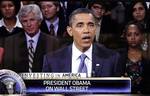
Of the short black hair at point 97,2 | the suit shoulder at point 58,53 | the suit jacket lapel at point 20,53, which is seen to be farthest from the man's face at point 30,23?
the short black hair at point 97,2

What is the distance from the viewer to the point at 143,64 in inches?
188

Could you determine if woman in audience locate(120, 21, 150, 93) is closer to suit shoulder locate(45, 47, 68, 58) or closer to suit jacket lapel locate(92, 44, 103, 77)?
suit jacket lapel locate(92, 44, 103, 77)

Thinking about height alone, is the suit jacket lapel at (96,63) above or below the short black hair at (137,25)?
below

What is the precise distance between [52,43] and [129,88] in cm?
106

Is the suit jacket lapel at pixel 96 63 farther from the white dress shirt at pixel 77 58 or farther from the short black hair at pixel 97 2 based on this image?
the short black hair at pixel 97 2

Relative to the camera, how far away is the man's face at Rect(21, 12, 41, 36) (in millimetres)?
4727

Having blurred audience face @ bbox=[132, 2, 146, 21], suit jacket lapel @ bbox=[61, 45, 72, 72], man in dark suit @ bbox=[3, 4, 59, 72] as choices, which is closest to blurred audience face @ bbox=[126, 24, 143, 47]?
blurred audience face @ bbox=[132, 2, 146, 21]

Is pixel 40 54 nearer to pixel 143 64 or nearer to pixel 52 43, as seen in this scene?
pixel 52 43

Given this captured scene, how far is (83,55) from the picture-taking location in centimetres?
480

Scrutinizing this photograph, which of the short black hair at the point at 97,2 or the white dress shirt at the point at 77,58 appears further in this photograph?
the white dress shirt at the point at 77,58

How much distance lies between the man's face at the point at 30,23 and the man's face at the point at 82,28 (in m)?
0.38

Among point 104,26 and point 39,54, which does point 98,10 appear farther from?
point 39,54

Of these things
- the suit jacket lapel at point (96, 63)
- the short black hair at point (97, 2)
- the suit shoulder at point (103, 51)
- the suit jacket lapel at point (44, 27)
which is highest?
the short black hair at point (97, 2)

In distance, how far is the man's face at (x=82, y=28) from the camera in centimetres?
471
